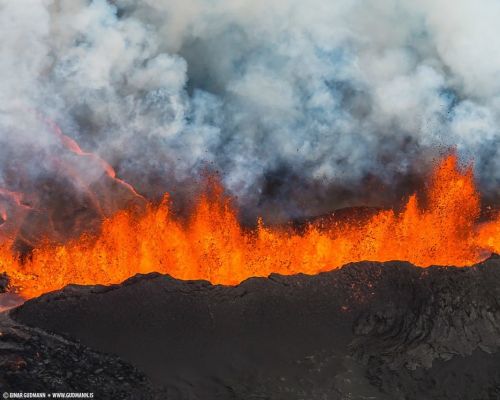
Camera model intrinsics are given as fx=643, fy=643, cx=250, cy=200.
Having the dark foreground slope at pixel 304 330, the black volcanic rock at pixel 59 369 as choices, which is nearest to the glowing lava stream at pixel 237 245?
the dark foreground slope at pixel 304 330

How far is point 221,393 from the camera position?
17594 millimetres

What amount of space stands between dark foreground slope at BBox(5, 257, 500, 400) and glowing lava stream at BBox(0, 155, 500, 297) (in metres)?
2.23

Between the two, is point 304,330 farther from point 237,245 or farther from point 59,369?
point 59,369

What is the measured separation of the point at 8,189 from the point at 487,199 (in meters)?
19.3

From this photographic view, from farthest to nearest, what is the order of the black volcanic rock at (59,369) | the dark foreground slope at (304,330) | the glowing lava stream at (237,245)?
1. the glowing lava stream at (237,245)
2. the dark foreground slope at (304,330)
3. the black volcanic rock at (59,369)

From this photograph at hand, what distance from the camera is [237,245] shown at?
81.7ft

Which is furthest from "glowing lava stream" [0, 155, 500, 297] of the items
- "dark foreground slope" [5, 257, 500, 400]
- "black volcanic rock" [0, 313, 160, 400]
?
"black volcanic rock" [0, 313, 160, 400]

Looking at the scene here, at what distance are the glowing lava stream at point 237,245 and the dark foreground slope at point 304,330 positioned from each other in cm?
223

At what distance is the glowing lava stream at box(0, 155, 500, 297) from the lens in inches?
914

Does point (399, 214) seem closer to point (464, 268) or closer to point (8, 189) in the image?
point (464, 268)

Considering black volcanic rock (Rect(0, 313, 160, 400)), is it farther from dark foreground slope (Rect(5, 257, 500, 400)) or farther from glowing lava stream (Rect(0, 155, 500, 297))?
glowing lava stream (Rect(0, 155, 500, 297))

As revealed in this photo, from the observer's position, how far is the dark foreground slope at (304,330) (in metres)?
18.2

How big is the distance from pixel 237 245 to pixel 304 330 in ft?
18.8

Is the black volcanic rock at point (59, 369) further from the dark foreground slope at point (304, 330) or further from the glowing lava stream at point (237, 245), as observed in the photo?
the glowing lava stream at point (237, 245)
